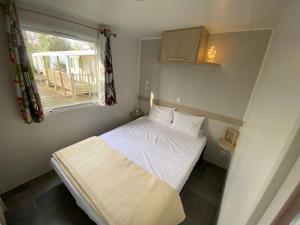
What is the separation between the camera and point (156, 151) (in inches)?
71.9

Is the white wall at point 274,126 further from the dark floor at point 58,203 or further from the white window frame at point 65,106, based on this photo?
the white window frame at point 65,106

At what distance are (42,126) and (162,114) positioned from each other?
1993mm

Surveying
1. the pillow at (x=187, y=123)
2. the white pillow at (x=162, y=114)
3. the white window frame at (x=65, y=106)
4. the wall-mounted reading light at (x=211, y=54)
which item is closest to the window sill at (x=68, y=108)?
the white window frame at (x=65, y=106)

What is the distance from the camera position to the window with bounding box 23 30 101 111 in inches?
68.0

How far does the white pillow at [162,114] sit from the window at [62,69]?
1.17 metres

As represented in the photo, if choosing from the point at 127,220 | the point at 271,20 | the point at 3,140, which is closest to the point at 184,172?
the point at 127,220

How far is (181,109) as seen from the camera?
2604mm

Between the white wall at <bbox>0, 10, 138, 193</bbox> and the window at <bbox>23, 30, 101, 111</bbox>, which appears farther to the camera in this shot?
the window at <bbox>23, 30, 101, 111</bbox>

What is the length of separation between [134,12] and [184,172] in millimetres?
2053

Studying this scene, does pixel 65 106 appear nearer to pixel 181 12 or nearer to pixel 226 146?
pixel 181 12

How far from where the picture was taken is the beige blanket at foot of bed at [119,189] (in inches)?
41.1

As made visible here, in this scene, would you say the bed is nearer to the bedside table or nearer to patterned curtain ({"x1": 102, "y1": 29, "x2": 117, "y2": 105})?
the bedside table

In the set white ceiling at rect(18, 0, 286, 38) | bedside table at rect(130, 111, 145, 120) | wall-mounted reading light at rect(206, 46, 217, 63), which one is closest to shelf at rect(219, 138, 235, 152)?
wall-mounted reading light at rect(206, 46, 217, 63)

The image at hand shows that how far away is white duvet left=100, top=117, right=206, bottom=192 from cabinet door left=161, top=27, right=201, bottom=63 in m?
1.28
